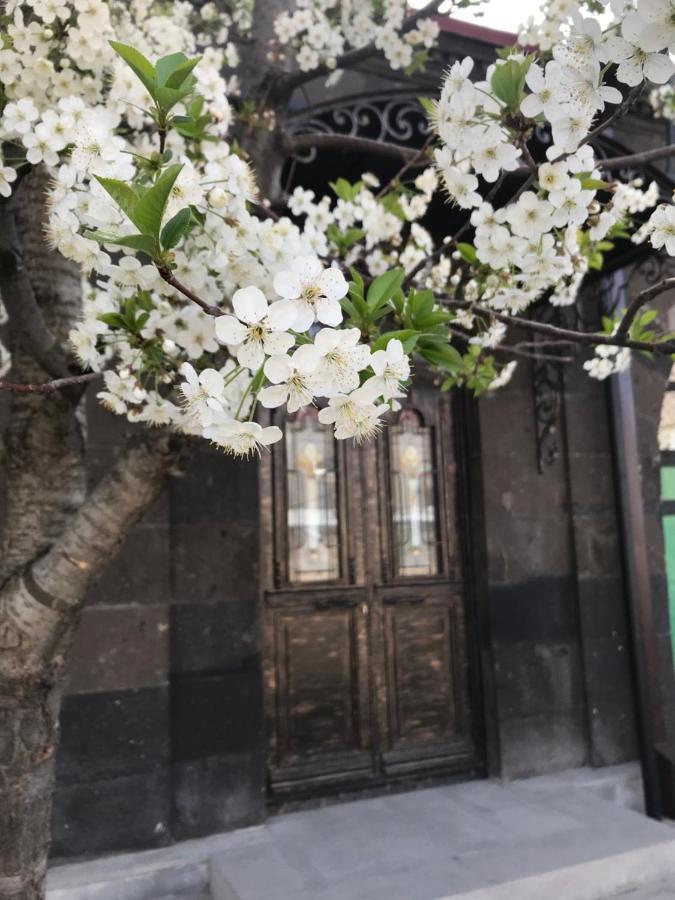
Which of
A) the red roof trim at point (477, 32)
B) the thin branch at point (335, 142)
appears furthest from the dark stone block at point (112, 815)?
the red roof trim at point (477, 32)

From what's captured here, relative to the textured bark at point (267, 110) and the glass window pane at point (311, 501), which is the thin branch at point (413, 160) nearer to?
the textured bark at point (267, 110)

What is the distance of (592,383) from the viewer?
18.1 feet

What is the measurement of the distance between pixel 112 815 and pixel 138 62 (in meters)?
3.72

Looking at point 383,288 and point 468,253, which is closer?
point 383,288

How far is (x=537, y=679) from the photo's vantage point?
5.09 m

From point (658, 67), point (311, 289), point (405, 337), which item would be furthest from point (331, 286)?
point (658, 67)

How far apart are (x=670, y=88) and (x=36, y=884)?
5.92 m

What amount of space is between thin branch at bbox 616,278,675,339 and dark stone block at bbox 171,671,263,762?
307 cm

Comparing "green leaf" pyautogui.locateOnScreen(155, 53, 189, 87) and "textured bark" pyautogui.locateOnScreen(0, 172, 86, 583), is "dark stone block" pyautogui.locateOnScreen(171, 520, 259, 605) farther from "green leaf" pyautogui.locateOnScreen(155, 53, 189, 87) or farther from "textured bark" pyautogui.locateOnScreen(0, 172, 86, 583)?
"green leaf" pyautogui.locateOnScreen(155, 53, 189, 87)

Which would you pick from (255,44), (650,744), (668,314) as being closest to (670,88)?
(668,314)

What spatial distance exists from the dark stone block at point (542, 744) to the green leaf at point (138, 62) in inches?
178

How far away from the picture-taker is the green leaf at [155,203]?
1321 mm

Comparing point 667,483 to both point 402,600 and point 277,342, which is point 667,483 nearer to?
point 402,600

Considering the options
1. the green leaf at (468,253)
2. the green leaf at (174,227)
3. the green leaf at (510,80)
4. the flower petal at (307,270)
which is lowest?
the flower petal at (307,270)
